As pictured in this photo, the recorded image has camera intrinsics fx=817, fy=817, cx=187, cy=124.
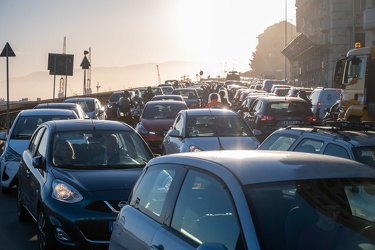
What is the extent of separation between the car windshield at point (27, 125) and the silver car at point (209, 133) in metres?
2.27

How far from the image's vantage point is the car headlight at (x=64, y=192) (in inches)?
360

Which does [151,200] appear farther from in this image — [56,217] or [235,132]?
[235,132]

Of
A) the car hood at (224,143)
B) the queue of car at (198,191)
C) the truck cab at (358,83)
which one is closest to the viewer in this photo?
the queue of car at (198,191)

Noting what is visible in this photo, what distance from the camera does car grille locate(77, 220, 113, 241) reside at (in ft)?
29.1

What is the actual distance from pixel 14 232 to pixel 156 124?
12451 mm

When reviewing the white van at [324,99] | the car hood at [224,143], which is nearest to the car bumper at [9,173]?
the car hood at [224,143]

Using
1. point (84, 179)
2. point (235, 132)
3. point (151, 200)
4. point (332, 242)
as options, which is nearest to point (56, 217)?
point (84, 179)

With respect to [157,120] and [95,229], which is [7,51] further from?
[95,229]

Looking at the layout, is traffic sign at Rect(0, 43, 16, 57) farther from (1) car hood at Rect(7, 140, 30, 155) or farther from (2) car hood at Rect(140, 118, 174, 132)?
(1) car hood at Rect(7, 140, 30, 155)

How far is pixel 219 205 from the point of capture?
5055mm

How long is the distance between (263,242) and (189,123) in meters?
12.4

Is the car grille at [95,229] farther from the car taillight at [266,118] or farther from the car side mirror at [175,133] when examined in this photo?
the car taillight at [266,118]

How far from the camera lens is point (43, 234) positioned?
30.5ft

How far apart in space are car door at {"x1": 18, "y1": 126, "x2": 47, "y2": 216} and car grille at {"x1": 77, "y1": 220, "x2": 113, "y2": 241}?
1.17 meters
